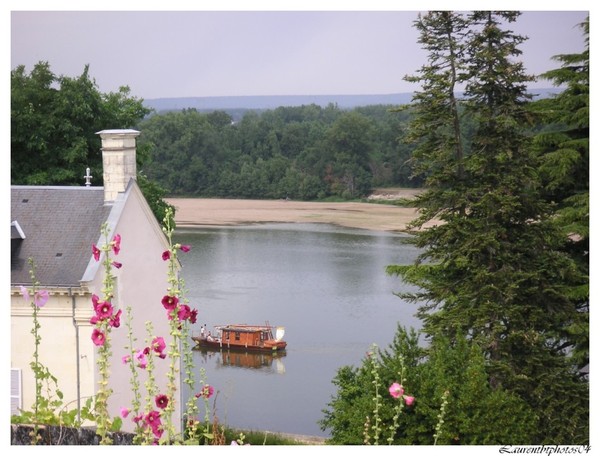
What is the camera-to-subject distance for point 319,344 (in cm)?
2292

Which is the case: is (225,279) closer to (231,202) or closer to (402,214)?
(231,202)

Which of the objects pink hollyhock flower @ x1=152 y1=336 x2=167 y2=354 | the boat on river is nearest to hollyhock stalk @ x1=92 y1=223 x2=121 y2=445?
pink hollyhock flower @ x1=152 y1=336 x2=167 y2=354

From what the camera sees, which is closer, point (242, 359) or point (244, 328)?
point (244, 328)

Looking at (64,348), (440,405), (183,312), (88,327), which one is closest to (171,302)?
(183,312)

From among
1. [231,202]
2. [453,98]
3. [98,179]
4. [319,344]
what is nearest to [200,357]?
[319,344]

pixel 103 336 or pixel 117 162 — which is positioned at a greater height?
pixel 117 162

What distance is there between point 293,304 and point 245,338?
236 centimetres

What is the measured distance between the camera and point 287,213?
35469 mm

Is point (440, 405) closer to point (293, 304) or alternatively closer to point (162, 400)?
point (162, 400)

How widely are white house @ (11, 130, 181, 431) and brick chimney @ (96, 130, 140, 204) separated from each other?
0.01 m

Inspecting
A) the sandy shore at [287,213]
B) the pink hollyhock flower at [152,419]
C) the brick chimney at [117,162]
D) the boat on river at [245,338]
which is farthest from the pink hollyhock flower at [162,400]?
the sandy shore at [287,213]

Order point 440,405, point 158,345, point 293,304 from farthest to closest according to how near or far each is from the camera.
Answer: point 293,304
point 440,405
point 158,345

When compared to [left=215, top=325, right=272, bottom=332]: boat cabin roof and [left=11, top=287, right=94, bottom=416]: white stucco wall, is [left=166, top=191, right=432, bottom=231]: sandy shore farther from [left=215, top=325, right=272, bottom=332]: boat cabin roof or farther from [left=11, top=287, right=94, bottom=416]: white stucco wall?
[left=11, top=287, right=94, bottom=416]: white stucco wall

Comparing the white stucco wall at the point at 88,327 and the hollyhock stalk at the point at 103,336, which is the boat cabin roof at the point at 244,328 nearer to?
the white stucco wall at the point at 88,327
